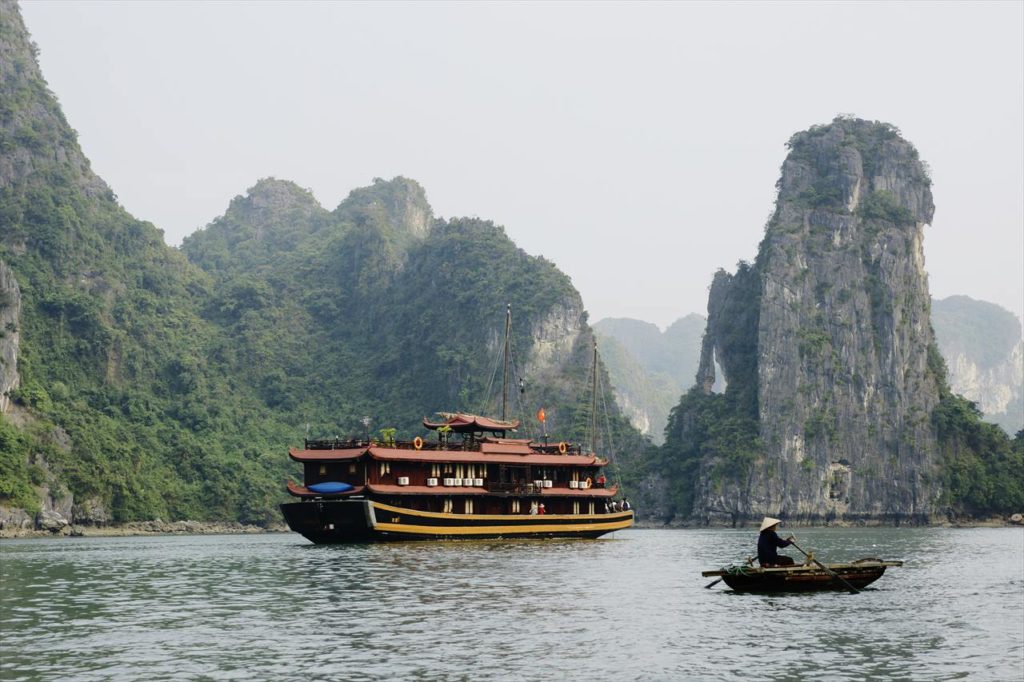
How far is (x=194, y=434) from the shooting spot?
4963 inches

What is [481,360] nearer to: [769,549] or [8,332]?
[8,332]

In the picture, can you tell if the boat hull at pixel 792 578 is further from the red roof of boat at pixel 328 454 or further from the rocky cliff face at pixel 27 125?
the rocky cliff face at pixel 27 125

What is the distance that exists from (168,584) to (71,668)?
18280 millimetres

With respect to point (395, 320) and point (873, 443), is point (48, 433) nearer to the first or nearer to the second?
point (395, 320)

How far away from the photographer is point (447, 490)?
6519 cm

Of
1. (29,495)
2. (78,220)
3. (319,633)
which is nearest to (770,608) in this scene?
(319,633)

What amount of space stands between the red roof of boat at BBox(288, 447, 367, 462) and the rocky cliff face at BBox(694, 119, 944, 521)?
75352mm

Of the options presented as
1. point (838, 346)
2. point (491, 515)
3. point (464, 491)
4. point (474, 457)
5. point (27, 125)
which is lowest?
point (491, 515)

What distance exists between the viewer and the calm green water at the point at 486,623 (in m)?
23.1

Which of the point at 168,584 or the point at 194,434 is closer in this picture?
the point at 168,584

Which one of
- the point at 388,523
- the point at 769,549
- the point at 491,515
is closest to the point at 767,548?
the point at 769,549

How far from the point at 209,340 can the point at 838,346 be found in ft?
248

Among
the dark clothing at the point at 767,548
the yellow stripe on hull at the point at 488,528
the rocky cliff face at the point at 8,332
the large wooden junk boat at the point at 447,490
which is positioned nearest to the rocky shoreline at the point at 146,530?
the rocky cliff face at the point at 8,332

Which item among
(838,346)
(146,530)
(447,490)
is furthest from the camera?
(838,346)
